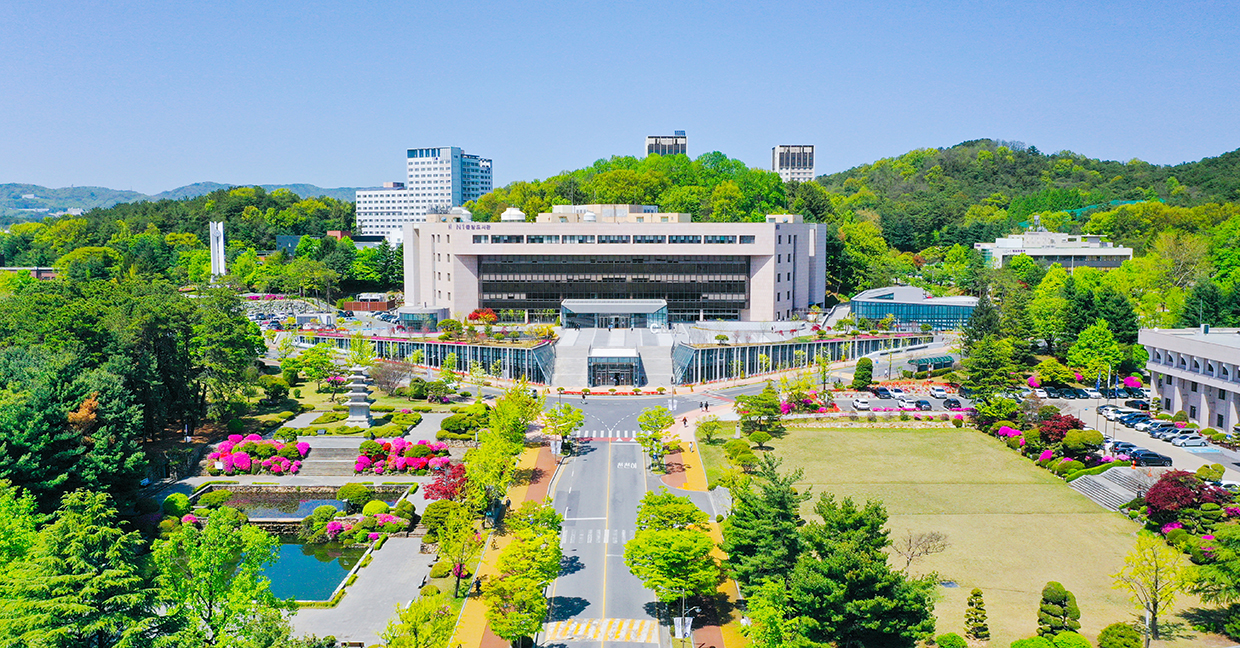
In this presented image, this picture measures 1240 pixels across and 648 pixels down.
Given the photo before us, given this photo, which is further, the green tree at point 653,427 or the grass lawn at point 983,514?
the green tree at point 653,427

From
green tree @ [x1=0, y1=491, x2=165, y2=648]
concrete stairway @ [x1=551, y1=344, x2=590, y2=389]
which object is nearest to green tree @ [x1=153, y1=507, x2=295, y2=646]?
green tree @ [x1=0, y1=491, x2=165, y2=648]

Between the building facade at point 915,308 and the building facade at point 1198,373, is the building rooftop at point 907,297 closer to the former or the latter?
the building facade at point 915,308

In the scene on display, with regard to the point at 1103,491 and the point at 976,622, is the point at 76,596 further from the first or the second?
the point at 1103,491

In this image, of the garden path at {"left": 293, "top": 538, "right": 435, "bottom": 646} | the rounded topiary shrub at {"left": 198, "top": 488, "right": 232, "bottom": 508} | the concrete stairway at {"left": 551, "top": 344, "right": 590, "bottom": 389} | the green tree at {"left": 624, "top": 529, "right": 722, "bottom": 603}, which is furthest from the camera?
the concrete stairway at {"left": 551, "top": 344, "right": 590, "bottom": 389}

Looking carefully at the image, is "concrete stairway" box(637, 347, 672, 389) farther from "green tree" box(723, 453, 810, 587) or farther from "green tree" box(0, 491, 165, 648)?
"green tree" box(0, 491, 165, 648)

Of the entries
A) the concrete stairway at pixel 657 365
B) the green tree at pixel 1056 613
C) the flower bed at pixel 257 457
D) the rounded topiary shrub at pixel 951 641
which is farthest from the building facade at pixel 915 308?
the rounded topiary shrub at pixel 951 641
